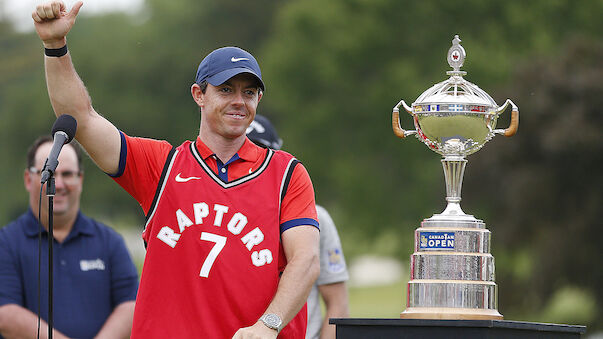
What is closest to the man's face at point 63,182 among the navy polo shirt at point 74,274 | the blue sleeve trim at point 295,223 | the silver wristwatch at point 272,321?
the navy polo shirt at point 74,274

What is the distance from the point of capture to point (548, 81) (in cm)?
2153

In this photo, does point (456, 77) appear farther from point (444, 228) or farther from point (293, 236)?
point (293, 236)

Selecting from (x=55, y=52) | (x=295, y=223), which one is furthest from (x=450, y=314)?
(x=55, y=52)

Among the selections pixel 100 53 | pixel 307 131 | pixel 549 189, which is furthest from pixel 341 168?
pixel 100 53

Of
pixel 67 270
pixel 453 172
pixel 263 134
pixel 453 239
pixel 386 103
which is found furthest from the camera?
pixel 386 103

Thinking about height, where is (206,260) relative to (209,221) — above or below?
below

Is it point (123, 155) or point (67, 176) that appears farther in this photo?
point (67, 176)

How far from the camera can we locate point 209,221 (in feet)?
14.6

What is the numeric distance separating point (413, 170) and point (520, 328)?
22669 millimetres

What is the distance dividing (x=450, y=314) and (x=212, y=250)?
949mm

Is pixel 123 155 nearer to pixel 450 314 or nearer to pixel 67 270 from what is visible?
pixel 450 314

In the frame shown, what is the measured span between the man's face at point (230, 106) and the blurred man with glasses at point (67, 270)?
1.99 m

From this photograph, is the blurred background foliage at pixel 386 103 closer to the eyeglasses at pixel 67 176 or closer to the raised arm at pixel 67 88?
the eyeglasses at pixel 67 176

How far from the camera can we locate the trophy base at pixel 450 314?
4613 millimetres
